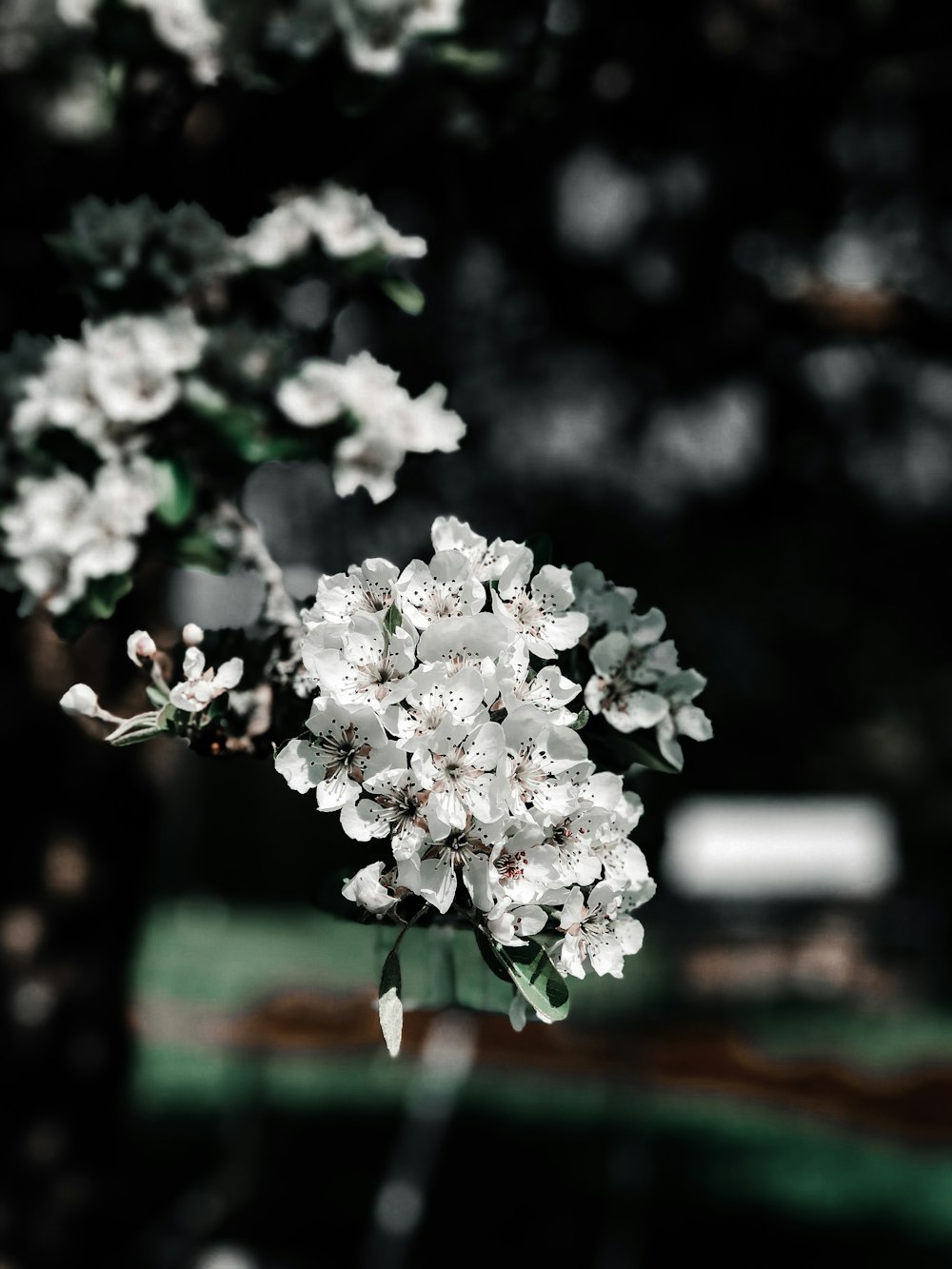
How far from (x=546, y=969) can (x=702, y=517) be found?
4494 mm

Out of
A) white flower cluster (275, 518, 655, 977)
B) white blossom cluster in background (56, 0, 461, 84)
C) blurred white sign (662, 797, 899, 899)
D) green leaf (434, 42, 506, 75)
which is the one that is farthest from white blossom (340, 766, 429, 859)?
blurred white sign (662, 797, 899, 899)

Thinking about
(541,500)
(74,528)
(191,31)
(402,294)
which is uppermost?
(541,500)

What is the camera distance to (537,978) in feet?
4.04

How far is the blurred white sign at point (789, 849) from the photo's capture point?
16875 millimetres

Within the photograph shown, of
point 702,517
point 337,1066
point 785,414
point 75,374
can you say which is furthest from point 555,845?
point 337,1066

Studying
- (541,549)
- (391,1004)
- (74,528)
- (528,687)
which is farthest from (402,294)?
(391,1004)

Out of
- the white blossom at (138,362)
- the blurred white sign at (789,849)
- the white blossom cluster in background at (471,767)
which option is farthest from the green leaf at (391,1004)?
the blurred white sign at (789,849)

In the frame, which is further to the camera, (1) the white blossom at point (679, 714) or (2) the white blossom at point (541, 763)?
(1) the white blossom at point (679, 714)

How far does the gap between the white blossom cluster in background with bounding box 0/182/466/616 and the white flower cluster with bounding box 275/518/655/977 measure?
0.61 metres

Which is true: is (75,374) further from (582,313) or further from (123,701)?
(582,313)

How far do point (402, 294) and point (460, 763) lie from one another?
1033mm

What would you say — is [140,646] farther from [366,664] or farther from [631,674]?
[631,674]

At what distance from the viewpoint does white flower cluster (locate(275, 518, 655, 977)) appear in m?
1.18

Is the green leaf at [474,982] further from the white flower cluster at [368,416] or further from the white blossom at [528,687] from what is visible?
the white flower cluster at [368,416]
